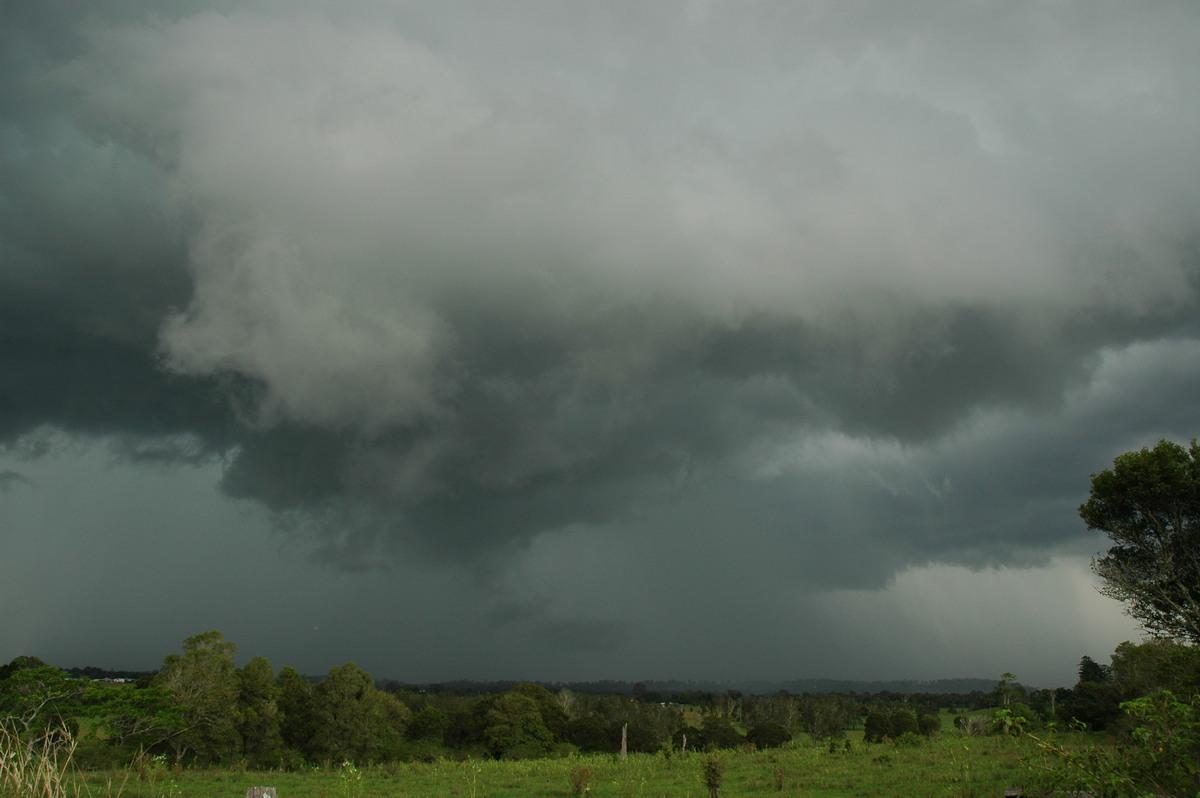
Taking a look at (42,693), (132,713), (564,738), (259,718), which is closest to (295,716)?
(259,718)

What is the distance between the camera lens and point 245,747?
63719mm

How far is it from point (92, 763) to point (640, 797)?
4055 cm

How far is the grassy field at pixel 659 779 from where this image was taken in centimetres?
3103

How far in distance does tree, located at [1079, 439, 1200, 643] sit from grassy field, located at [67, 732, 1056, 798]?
9174 mm

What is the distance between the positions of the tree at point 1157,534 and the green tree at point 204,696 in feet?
201

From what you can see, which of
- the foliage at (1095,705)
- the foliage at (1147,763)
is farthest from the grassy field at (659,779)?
the foliage at (1147,763)

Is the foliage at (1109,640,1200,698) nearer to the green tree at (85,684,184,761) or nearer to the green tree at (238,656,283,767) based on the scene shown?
the green tree at (85,684,184,761)

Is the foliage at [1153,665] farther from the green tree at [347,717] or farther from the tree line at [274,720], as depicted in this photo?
the green tree at [347,717]

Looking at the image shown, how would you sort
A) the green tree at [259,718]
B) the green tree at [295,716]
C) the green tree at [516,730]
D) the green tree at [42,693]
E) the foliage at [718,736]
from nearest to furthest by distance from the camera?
the green tree at [42,693], the green tree at [259,718], the green tree at [295,716], the green tree at [516,730], the foliage at [718,736]

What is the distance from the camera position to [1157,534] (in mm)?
34531

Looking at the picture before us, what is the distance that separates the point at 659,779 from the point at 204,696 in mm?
39516

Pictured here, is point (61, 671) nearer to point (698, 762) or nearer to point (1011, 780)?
point (698, 762)

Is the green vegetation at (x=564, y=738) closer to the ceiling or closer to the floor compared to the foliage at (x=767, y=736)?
closer to the ceiling

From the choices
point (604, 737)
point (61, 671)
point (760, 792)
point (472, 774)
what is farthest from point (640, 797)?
point (604, 737)
